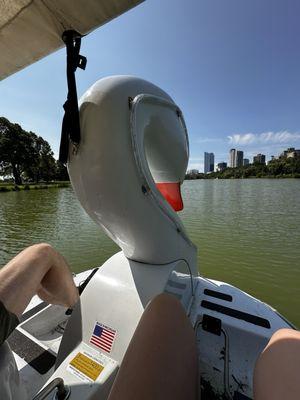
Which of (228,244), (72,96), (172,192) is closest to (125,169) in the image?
(72,96)

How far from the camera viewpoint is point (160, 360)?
29.5 inches

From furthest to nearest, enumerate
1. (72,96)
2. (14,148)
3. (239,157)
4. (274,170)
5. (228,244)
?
1. (239,157)
2. (274,170)
3. (14,148)
4. (228,244)
5. (72,96)

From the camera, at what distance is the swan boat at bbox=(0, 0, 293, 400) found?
1.13 metres

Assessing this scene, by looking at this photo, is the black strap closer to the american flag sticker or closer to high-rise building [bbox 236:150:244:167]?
the american flag sticker

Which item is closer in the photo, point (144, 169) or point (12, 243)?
point (144, 169)

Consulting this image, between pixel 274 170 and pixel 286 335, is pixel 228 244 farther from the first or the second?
pixel 274 170

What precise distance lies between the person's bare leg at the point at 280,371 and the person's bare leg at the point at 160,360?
0.23 metres

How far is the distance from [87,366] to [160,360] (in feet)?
2.09

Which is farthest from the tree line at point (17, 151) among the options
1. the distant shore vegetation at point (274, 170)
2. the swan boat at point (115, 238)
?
the distant shore vegetation at point (274, 170)

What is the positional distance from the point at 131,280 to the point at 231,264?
473cm

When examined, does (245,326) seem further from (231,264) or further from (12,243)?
(12,243)

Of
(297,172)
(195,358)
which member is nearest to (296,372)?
(195,358)

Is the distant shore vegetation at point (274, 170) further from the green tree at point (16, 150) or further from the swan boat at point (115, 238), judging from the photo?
the swan boat at point (115, 238)

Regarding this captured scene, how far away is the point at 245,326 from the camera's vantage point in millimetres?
1467
